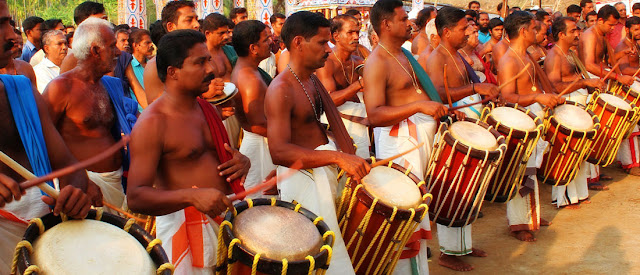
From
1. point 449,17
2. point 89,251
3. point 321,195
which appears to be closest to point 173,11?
point 449,17

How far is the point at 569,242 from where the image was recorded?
20.4 feet

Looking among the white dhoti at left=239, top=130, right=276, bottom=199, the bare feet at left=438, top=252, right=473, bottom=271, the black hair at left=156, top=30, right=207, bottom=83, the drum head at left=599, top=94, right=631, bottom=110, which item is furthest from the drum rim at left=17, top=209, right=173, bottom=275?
the drum head at left=599, top=94, right=631, bottom=110

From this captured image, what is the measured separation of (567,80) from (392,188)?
5.03 meters

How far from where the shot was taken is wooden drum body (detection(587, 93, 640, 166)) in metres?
7.48

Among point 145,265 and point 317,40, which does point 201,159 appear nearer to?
point 145,265

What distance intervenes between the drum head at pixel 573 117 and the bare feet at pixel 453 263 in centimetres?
203

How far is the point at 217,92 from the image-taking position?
4383 millimetres

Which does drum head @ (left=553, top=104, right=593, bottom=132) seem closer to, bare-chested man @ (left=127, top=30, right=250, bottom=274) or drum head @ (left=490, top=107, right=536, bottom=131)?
drum head @ (left=490, top=107, right=536, bottom=131)

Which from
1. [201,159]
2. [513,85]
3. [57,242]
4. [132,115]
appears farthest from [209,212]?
[513,85]

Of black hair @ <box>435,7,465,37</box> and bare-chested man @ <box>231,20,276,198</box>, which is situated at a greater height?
black hair @ <box>435,7,465,37</box>

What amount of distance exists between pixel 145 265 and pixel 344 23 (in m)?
4.90

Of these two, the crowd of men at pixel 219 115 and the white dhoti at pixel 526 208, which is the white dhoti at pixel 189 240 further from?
the white dhoti at pixel 526 208

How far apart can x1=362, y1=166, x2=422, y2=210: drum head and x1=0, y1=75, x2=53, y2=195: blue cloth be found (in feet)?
5.92

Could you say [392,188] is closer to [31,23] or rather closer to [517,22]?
[517,22]
